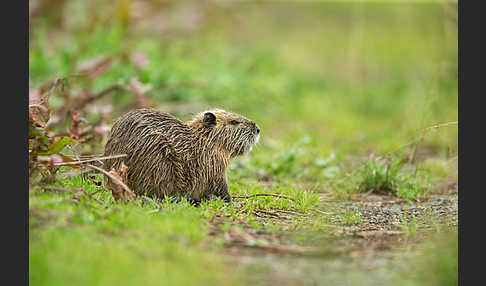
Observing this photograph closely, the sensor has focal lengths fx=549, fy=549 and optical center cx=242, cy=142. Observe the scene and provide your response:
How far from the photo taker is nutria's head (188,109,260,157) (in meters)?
4.78

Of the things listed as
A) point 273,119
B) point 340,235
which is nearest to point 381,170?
point 340,235

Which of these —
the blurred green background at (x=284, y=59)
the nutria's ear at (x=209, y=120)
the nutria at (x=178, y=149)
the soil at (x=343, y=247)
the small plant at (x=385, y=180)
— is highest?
the blurred green background at (x=284, y=59)

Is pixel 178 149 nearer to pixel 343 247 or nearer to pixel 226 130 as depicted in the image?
pixel 226 130

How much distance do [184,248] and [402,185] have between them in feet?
10.4

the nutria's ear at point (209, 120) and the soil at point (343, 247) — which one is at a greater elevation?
the nutria's ear at point (209, 120)

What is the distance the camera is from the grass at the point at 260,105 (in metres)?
3.07

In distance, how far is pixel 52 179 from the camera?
153 inches

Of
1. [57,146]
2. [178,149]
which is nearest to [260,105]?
[178,149]

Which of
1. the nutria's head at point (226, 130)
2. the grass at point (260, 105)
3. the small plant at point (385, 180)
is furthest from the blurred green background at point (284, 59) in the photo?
the nutria's head at point (226, 130)

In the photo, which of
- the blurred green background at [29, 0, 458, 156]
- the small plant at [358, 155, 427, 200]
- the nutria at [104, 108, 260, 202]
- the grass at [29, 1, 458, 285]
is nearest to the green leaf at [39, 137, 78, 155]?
the grass at [29, 1, 458, 285]

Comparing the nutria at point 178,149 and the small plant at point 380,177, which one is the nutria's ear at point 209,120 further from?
the small plant at point 380,177

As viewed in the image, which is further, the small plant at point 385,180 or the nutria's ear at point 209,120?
the small plant at point 385,180

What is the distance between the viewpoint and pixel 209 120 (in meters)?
4.80

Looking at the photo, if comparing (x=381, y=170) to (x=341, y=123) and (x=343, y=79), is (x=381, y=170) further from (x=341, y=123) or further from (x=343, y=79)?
(x=343, y=79)
